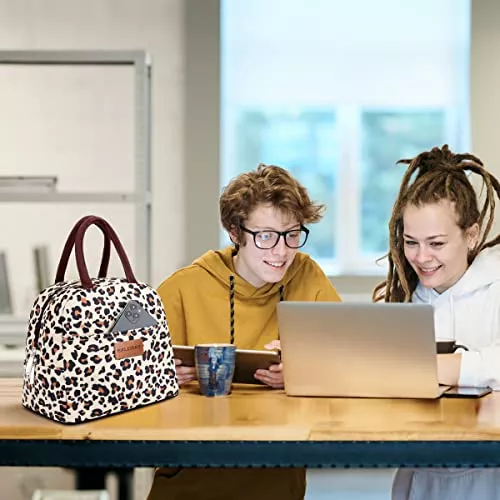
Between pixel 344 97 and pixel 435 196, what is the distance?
240cm

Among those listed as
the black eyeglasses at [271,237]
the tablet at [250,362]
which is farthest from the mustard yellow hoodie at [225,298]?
the tablet at [250,362]

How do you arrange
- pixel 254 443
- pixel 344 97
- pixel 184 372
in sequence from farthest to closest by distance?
pixel 344 97 → pixel 184 372 → pixel 254 443

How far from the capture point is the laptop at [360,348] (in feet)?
6.18

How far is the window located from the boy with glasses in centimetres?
220

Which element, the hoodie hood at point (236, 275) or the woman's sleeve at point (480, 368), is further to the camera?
the hoodie hood at point (236, 275)

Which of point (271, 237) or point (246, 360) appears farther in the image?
point (271, 237)

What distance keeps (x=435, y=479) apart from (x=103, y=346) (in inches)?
33.7

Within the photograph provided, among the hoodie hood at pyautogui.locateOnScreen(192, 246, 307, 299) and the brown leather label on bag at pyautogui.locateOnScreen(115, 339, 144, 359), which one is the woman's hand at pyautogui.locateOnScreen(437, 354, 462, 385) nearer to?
the hoodie hood at pyautogui.locateOnScreen(192, 246, 307, 299)

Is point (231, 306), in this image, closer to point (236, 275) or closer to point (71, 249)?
point (236, 275)

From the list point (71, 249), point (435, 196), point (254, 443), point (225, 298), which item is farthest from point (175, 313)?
point (254, 443)

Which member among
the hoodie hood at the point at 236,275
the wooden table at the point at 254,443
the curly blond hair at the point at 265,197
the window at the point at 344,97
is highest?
the window at the point at 344,97

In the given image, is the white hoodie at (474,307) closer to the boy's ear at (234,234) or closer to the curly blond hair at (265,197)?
the curly blond hair at (265,197)

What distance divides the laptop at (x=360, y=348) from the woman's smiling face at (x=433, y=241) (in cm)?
35

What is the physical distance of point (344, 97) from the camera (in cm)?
459
